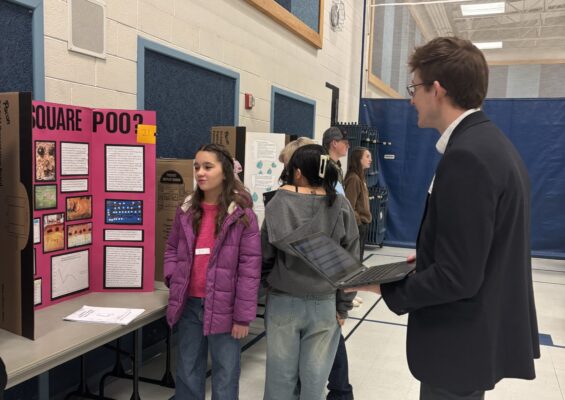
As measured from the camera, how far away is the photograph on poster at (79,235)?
1924mm

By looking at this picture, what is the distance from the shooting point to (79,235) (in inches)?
77.9

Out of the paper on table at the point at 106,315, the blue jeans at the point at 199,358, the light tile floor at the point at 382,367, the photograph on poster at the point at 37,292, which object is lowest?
the light tile floor at the point at 382,367

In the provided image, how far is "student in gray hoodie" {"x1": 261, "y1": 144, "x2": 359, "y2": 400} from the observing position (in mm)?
1826

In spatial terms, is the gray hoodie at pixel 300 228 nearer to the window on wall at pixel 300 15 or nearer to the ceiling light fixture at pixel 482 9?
the window on wall at pixel 300 15

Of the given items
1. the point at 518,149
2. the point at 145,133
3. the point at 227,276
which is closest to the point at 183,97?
the point at 145,133

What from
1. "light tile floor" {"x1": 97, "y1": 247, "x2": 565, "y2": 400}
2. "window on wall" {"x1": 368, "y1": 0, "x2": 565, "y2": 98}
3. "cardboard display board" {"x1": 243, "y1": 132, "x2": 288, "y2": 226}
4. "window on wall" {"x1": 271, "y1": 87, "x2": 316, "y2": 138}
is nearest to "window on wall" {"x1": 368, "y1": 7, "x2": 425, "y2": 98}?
"window on wall" {"x1": 368, "y1": 0, "x2": 565, "y2": 98}

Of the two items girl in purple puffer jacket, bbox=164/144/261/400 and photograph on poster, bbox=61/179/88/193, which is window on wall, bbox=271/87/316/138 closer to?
girl in purple puffer jacket, bbox=164/144/261/400

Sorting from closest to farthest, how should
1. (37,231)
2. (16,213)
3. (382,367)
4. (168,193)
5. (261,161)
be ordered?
(16,213) → (37,231) → (168,193) → (382,367) → (261,161)

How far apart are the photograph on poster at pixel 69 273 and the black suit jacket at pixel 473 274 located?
1.33 meters

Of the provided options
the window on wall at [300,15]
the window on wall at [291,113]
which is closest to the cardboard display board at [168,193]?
the window on wall at [300,15]

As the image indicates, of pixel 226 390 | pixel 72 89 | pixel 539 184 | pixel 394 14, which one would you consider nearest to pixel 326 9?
pixel 394 14

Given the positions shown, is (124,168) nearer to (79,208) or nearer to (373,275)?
(79,208)

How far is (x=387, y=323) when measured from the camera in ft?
12.4

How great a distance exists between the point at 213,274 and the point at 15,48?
128 cm
